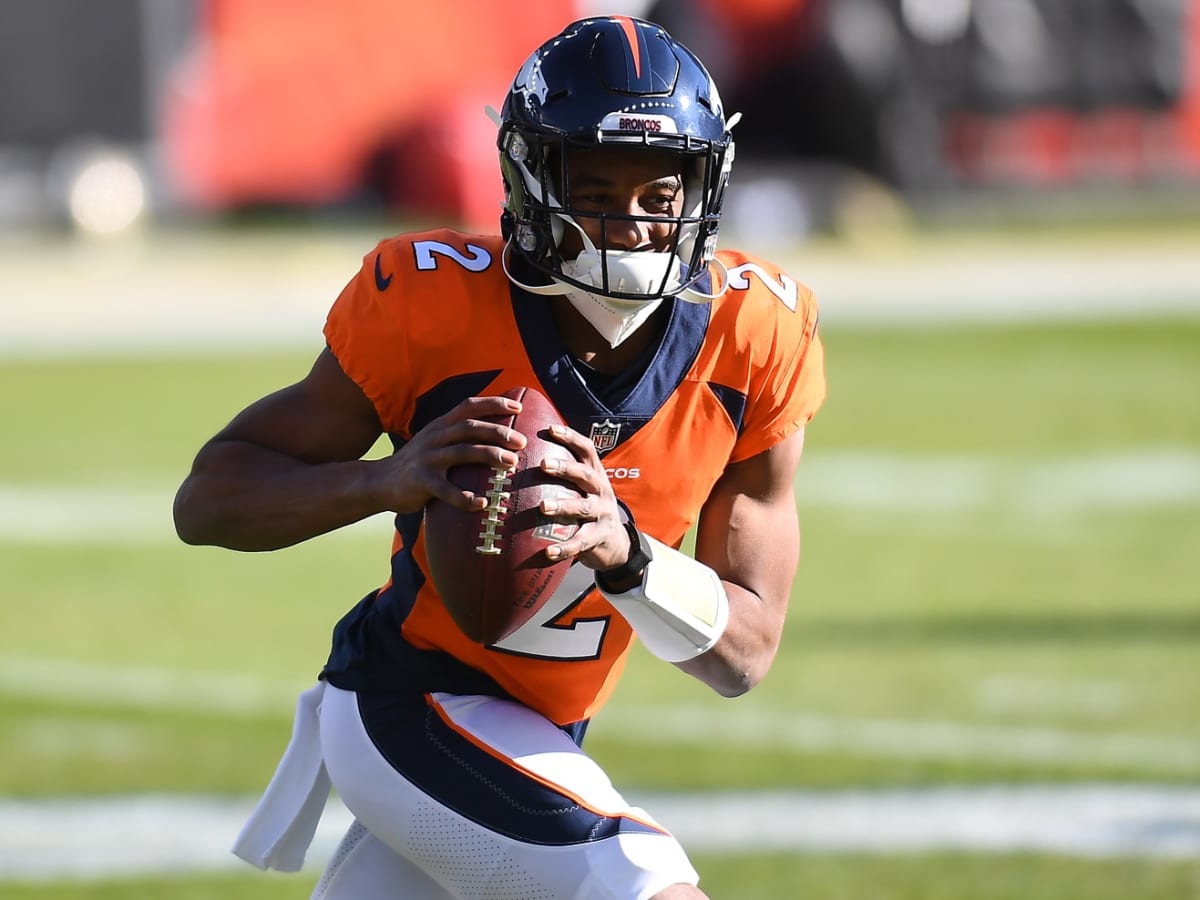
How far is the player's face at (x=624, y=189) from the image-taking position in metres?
3.03

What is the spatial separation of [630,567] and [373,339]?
0.56 metres

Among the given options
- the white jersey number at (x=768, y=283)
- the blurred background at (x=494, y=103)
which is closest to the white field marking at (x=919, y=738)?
the white jersey number at (x=768, y=283)

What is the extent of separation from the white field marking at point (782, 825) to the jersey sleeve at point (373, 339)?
227 cm

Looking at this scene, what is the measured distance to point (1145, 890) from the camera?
4.53 m

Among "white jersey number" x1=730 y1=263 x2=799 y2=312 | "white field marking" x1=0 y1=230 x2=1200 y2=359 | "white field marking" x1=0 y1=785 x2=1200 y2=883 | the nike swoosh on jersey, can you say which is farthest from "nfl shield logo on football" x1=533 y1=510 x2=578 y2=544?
"white field marking" x1=0 y1=230 x2=1200 y2=359

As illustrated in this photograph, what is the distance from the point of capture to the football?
271 cm

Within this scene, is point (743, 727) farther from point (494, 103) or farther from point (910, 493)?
point (494, 103)

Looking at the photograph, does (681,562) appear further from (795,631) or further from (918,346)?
(918,346)

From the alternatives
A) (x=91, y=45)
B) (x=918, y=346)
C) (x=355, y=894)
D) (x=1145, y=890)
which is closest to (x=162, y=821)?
(x=355, y=894)

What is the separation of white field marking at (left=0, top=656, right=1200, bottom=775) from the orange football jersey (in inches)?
107

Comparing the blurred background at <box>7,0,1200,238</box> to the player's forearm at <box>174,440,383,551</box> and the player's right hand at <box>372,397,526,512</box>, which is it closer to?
the player's forearm at <box>174,440,383,551</box>

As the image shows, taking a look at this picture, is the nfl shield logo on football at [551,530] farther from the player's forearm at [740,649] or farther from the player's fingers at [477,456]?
the player's forearm at [740,649]

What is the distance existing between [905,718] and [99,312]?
12309mm

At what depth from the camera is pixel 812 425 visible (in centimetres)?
1161
